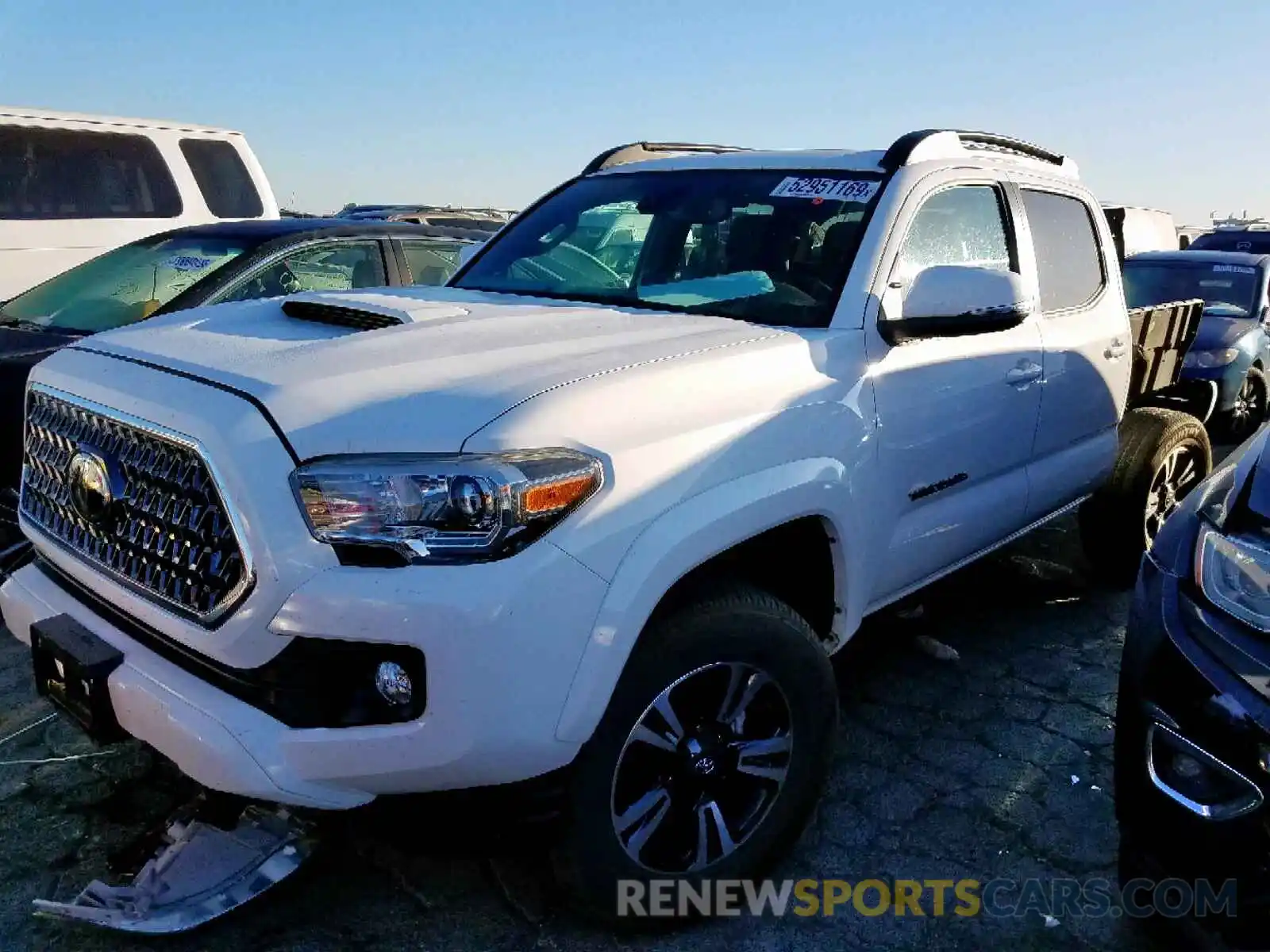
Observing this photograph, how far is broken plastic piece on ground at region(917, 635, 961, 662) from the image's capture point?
13.1 ft

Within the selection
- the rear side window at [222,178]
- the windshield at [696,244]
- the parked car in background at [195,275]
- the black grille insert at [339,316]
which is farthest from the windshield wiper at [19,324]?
the rear side window at [222,178]

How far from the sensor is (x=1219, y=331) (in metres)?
7.62

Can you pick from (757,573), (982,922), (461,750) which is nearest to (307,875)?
(461,750)

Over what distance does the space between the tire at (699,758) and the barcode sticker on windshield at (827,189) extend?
4.34ft

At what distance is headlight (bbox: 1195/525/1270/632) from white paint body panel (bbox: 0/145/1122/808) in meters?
0.82

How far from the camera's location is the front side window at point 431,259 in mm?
5586

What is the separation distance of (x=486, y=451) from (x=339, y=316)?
3.08 feet

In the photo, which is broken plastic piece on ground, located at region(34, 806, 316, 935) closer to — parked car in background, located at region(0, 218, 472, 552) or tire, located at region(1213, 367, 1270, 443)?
parked car in background, located at region(0, 218, 472, 552)

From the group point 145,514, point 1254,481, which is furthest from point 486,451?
point 1254,481

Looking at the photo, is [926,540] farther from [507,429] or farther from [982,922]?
[507,429]

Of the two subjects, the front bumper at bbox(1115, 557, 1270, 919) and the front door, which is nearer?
the front bumper at bbox(1115, 557, 1270, 919)

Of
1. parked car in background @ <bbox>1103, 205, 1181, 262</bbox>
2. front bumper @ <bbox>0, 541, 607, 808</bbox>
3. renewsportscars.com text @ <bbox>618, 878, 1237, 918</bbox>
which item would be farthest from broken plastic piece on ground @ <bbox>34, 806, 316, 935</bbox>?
parked car in background @ <bbox>1103, 205, 1181, 262</bbox>

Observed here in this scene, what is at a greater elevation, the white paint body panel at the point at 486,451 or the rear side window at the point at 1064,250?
the rear side window at the point at 1064,250

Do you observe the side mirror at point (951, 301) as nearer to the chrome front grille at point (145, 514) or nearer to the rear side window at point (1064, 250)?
the rear side window at point (1064, 250)
